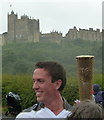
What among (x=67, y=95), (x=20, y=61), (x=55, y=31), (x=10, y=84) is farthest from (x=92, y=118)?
(x=55, y=31)

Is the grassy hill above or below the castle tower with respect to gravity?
below

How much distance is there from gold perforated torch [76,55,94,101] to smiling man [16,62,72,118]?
0.72m

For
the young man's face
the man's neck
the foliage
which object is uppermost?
the young man's face

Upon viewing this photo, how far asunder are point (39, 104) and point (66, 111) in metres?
0.16

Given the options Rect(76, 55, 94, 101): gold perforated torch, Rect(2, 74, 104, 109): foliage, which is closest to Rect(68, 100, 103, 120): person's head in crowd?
Rect(76, 55, 94, 101): gold perforated torch

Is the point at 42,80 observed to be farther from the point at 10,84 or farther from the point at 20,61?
the point at 20,61

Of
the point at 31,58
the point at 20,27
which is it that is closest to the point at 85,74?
the point at 31,58

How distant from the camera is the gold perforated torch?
2822 millimetres

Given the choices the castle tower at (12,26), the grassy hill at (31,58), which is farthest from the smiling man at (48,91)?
the castle tower at (12,26)

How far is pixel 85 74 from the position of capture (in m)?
2.85

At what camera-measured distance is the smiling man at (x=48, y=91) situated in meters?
2.05

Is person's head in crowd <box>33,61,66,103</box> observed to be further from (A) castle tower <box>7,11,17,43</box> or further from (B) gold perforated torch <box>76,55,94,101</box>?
(A) castle tower <box>7,11,17,43</box>

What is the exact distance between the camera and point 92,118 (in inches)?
66.6

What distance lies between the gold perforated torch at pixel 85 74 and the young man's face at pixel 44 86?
2.50 ft
